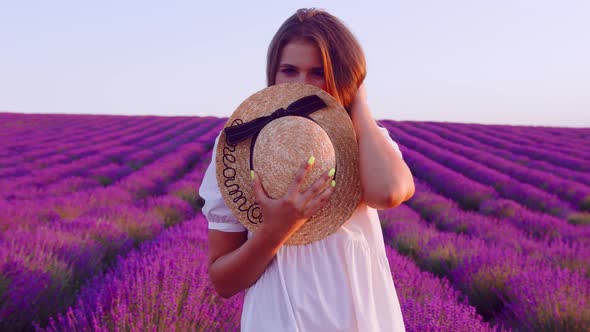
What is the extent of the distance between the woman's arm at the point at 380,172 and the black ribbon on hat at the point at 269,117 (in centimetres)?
15

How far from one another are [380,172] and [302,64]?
A: 36cm

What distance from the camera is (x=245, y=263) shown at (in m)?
1.03

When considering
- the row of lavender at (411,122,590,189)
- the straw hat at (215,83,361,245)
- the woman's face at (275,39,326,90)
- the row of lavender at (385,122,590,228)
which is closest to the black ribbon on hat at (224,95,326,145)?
Answer: the straw hat at (215,83,361,245)

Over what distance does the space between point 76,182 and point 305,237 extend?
724 centimetres

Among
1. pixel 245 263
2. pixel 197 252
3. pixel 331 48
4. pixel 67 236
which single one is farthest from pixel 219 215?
pixel 67 236

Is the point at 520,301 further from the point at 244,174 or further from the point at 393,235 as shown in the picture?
the point at 244,174

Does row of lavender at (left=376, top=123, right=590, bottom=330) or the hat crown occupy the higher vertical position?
the hat crown

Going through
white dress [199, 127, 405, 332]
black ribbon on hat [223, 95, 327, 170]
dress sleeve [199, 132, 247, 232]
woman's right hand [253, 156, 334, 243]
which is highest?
black ribbon on hat [223, 95, 327, 170]

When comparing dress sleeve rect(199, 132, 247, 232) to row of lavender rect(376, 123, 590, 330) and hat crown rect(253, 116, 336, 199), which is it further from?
row of lavender rect(376, 123, 590, 330)

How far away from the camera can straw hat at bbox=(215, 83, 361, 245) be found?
101 cm

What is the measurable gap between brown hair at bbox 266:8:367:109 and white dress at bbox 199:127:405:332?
22 cm

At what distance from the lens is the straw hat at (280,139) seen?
1.01m

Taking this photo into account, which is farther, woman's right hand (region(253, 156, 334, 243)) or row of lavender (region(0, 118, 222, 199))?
row of lavender (region(0, 118, 222, 199))

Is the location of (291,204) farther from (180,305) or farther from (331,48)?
(180,305)
